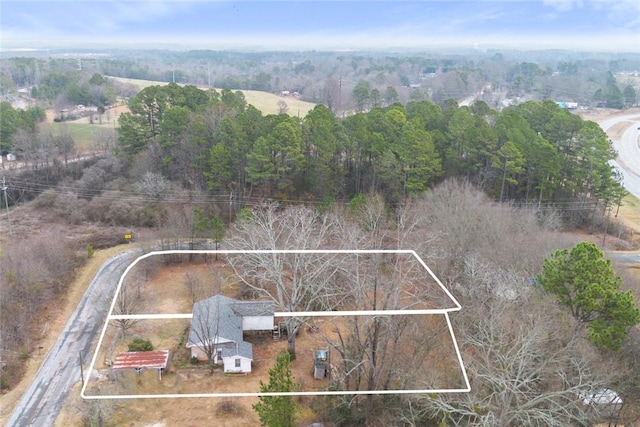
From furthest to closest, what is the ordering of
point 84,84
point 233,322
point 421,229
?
point 84,84 < point 421,229 < point 233,322

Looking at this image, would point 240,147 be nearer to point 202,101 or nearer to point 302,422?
point 202,101

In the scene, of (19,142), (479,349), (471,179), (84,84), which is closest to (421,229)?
(479,349)

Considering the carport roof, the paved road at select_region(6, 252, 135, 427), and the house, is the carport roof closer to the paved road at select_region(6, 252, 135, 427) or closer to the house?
the house

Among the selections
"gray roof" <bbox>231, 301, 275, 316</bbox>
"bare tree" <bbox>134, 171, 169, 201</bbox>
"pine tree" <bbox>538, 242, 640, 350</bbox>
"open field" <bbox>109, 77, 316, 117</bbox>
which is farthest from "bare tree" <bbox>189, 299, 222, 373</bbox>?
"open field" <bbox>109, 77, 316, 117</bbox>

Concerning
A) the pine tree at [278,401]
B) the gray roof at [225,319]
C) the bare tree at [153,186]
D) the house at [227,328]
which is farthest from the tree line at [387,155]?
the pine tree at [278,401]

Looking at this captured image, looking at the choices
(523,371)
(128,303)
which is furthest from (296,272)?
(128,303)

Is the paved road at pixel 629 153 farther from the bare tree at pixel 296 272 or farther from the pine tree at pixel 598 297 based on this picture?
the bare tree at pixel 296 272
